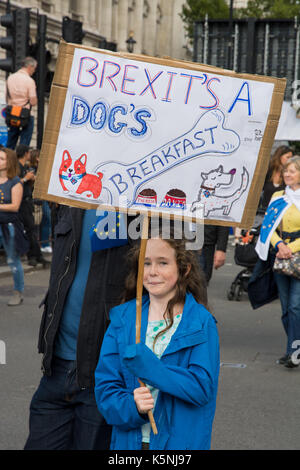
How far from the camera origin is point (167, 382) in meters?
2.98

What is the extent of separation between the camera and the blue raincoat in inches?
117

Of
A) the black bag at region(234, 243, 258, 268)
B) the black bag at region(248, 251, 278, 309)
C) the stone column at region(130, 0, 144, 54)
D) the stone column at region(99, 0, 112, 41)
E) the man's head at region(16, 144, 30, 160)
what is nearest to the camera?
the black bag at region(248, 251, 278, 309)

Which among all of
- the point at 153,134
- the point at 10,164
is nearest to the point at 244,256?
the point at 10,164

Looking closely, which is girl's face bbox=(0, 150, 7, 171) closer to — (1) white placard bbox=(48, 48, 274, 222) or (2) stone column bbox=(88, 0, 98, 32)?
(1) white placard bbox=(48, 48, 274, 222)

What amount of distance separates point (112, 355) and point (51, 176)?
2.59 feet

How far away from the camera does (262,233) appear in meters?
7.63

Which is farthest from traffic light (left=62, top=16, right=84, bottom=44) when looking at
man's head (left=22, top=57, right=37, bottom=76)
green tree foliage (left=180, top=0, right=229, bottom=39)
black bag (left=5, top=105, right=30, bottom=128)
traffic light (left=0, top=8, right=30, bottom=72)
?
green tree foliage (left=180, top=0, right=229, bottom=39)

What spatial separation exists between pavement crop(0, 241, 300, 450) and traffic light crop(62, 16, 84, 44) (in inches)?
181

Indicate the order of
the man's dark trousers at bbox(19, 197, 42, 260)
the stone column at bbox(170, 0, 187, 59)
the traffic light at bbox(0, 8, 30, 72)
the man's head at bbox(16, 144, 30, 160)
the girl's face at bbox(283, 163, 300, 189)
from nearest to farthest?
the girl's face at bbox(283, 163, 300, 189) → the man's dark trousers at bbox(19, 197, 42, 260) → the traffic light at bbox(0, 8, 30, 72) → the man's head at bbox(16, 144, 30, 160) → the stone column at bbox(170, 0, 187, 59)

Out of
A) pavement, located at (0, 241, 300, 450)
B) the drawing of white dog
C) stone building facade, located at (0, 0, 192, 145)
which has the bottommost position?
pavement, located at (0, 241, 300, 450)

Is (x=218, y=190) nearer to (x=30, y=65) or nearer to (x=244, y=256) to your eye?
(x=244, y=256)

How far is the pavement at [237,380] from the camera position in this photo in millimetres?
5312
